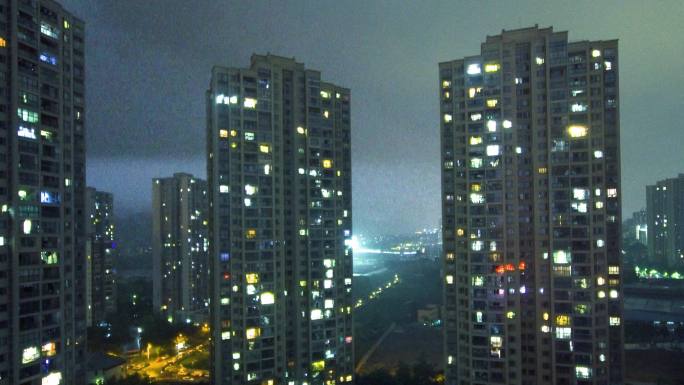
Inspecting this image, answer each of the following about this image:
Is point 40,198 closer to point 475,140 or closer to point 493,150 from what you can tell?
point 475,140

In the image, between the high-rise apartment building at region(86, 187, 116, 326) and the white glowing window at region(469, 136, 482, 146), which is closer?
the white glowing window at region(469, 136, 482, 146)

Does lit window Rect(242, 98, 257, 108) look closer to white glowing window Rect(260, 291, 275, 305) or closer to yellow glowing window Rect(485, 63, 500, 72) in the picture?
white glowing window Rect(260, 291, 275, 305)

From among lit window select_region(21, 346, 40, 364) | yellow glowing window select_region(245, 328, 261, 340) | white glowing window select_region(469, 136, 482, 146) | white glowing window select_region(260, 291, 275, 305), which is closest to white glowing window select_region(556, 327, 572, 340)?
white glowing window select_region(469, 136, 482, 146)

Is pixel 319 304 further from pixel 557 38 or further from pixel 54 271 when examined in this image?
pixel 557 38

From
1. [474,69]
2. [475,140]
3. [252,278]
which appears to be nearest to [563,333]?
[475,140]

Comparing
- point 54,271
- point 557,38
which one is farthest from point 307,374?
point 557,38

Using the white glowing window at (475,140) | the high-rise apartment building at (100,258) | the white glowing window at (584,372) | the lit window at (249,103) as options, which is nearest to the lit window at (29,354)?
the lit window at (249,103)

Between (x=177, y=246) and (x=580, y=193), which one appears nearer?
(x=580, y=193)
